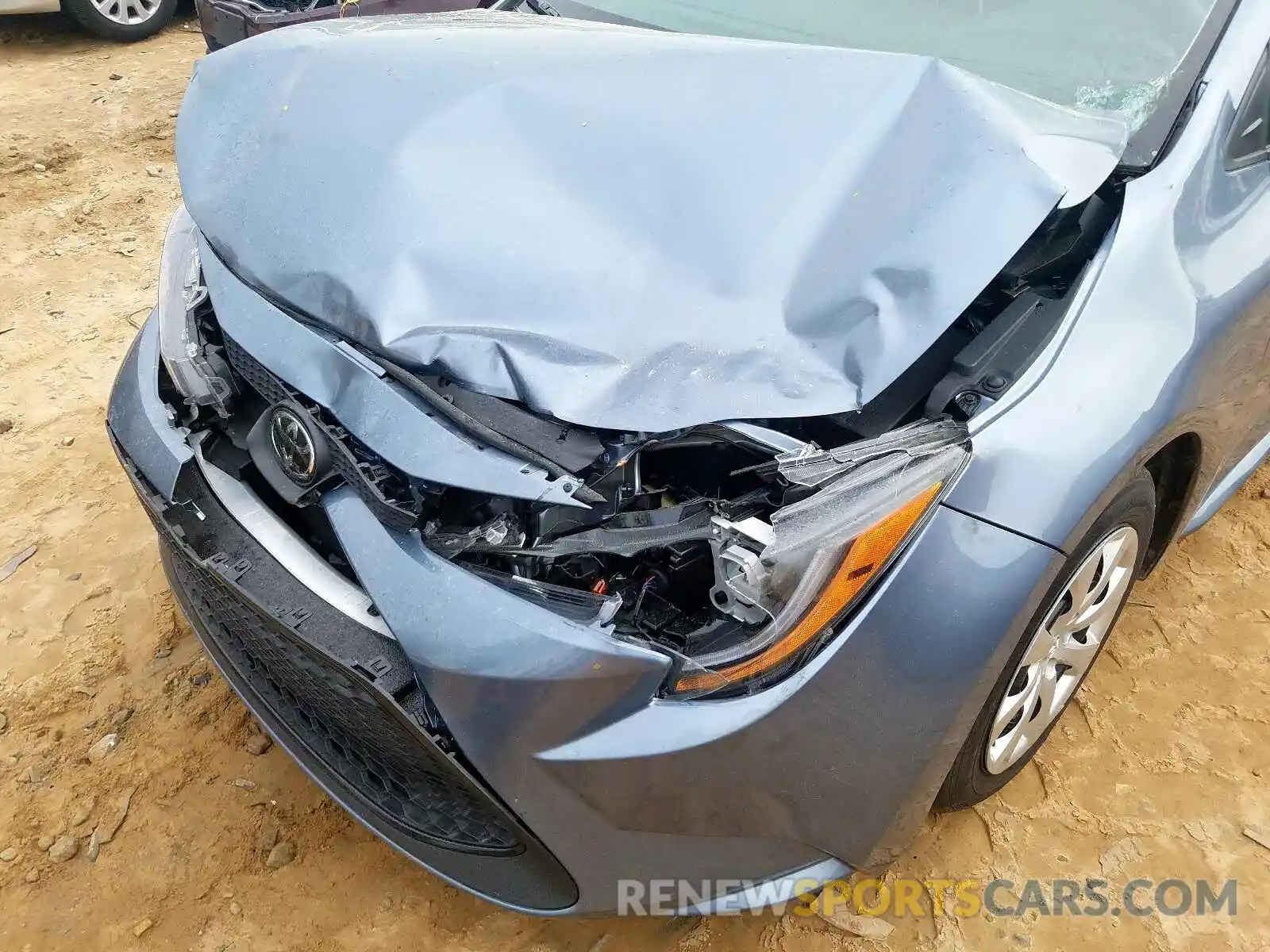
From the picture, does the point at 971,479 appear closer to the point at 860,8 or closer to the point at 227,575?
the point at 227,575

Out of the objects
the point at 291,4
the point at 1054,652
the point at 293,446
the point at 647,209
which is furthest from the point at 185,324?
the point at 291,4

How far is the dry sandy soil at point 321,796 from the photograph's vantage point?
5.74 feet

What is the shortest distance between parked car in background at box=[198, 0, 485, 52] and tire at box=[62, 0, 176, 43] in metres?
2.04

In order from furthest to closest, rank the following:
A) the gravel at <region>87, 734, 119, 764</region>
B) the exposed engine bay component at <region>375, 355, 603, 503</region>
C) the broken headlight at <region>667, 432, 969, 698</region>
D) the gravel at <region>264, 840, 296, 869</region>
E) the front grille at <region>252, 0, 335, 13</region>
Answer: the front grille at <region>252, 0, 335, 13</region>, the gravel at <region>87, 734, 119, 764</region>, the gravel at <region>264, 840, 296, 869</region>, the exposed engine bay component at <region>375, 355, 603, 503</region>, the broken headlight at <region>667, 432, 969, 698</region>

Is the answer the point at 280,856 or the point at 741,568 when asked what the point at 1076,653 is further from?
the point at 280,856

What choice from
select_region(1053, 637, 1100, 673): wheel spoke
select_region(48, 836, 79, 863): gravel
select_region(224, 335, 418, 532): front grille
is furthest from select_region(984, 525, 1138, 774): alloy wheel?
select_region(48, 836, 79, 863): gravel

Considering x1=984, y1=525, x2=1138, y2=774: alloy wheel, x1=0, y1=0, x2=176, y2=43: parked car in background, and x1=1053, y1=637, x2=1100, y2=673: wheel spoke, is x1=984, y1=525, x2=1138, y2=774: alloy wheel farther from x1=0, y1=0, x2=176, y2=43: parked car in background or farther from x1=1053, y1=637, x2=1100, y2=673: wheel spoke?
x1=0, y1=0, x2=176, y2=43: parked car in background

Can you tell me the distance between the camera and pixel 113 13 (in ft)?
20.0

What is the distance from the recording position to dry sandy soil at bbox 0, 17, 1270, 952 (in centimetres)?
175

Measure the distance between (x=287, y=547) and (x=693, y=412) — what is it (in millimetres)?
712

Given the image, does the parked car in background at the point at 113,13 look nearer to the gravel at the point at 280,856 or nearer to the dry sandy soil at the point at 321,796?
the dry sandy soil at the point at 321,796

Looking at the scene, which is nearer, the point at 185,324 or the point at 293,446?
the point at 293,446

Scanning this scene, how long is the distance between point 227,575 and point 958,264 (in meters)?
1.27

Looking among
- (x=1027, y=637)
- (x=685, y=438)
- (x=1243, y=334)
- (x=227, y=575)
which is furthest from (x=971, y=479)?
(x=227, y=575)
